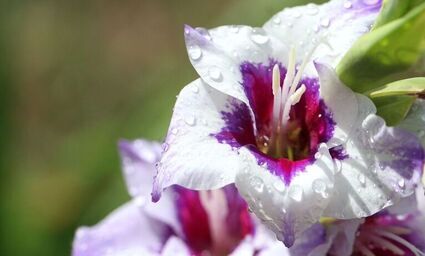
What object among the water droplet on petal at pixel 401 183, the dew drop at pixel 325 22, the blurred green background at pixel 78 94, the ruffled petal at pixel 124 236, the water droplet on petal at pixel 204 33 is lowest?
the blurred green background at pixel 78 94

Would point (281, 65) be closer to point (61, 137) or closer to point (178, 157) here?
point (178, 157)

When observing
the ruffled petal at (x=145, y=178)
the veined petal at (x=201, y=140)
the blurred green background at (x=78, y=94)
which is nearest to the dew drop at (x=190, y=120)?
the veined petal at (x=201, y=140)

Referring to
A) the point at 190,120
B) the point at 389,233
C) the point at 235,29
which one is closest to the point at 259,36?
the point at 235,29

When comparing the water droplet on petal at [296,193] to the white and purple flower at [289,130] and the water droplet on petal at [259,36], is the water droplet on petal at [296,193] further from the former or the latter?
the water droplet on petal at [259,36]

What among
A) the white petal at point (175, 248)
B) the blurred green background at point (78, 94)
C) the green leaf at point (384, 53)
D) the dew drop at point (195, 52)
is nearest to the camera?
the green leaf at point (384, 53)

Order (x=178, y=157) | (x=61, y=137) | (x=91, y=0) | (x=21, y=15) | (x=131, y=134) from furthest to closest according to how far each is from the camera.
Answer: (x=91, y=0) → (x=61, y=137) → (x=21, y=15) → (x=131, y=134) → (x=178, y=157)

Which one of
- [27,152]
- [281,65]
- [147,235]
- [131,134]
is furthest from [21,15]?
[281,65]
